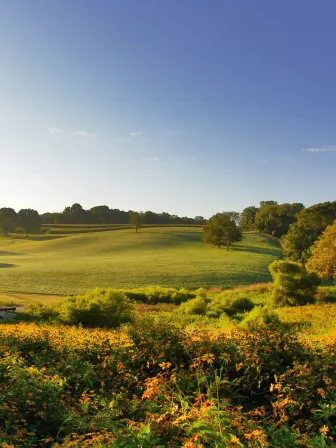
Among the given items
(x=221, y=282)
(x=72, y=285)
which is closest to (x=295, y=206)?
(x=221, y=282)

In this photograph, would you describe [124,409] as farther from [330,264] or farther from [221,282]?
[221,282]

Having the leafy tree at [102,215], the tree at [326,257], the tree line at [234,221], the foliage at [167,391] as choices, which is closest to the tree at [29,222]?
the tree line at [234,221]

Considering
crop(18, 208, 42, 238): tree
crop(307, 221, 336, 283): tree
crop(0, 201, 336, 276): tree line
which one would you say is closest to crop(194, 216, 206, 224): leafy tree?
crop(0, 201, 336, 276): tree line

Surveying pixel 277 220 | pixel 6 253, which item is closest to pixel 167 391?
pixel 6 253

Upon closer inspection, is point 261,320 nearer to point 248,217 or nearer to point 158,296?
point 158,296

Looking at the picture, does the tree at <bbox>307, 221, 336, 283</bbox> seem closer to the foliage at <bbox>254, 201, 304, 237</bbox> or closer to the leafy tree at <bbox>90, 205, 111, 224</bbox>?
the foliage at <bbox>254, 201, 304, 237</bbox>

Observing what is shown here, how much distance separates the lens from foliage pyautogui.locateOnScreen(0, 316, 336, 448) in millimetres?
5180

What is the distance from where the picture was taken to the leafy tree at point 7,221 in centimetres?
12638

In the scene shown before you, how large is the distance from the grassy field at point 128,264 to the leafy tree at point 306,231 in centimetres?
450

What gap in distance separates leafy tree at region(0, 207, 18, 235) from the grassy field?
23.2 meters

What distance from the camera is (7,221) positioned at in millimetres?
126812

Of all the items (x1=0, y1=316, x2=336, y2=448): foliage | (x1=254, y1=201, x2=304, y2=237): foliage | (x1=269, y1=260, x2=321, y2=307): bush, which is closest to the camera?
(x1=0, y1=316, x2=336, y2=448): foliage

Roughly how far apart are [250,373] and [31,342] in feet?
19.0

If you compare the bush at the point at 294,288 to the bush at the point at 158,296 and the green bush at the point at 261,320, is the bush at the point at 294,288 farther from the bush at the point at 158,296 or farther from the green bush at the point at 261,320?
the green bush at the point at 261,320
